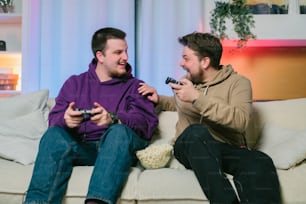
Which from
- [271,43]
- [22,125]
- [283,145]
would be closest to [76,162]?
[22,125]

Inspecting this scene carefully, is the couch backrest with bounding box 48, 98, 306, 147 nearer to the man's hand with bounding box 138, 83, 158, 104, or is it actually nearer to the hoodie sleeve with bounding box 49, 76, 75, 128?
the man's hand with bounding box 138, 83, 158, 104

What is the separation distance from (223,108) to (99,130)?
19.5 inches

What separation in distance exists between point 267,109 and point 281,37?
57cm

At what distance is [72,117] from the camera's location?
1.35 meters

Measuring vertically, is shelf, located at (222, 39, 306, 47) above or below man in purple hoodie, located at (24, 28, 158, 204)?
above

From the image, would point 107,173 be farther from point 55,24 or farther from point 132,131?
point 55,24

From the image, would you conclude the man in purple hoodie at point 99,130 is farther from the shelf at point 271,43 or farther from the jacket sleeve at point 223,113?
the shelf at point 271,43

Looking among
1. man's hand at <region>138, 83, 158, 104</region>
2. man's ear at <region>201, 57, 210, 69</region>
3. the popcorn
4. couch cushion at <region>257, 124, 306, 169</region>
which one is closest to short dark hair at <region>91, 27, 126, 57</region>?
man's hand at <region>138, 83, 158, 104</region>

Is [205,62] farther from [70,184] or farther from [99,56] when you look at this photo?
[70,184]

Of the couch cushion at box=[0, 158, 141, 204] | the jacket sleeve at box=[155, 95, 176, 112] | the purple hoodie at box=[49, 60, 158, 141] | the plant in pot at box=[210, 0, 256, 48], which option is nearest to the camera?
the couch cushion at box=[0, 158, 141, 204]

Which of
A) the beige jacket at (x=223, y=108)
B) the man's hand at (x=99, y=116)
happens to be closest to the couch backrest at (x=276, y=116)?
the beige jacket at (x=223, y=108)

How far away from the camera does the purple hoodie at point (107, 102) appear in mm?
1496

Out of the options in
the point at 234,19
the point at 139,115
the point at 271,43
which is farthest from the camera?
the point at 271,43

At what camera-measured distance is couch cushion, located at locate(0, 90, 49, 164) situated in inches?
59.6
